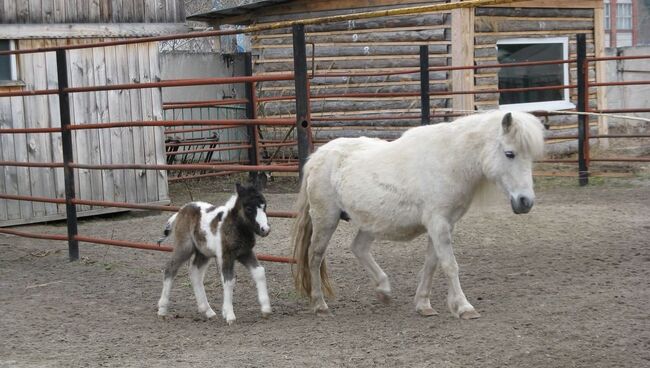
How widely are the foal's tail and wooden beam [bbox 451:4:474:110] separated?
7502 mm

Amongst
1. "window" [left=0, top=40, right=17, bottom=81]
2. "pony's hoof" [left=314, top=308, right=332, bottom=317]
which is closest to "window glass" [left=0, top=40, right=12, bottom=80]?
"window" [left=0, top=40, right=17, bottom=81]

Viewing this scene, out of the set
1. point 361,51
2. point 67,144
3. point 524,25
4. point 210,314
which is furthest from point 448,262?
point 524,25

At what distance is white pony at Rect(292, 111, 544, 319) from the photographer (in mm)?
4586

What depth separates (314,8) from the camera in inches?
534

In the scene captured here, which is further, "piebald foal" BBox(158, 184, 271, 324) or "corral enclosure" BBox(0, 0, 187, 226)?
"corral enclosure" BBox(0, 0, 187, 226)

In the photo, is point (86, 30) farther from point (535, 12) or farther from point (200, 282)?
point (535, 12)

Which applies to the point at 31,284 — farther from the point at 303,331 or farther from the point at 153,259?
the point at 303,331

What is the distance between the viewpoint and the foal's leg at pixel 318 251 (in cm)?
524

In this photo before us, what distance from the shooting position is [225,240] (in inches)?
200

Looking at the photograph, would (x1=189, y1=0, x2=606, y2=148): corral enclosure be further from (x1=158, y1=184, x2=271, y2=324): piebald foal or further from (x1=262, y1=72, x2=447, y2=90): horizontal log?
(x1=158, y1=184, x2=271, y2=324): piebald foal

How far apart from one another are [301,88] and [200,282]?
1.34m

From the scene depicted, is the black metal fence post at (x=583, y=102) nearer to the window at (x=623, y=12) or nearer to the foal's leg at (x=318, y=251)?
the foal's leg at (x=318, y=251)

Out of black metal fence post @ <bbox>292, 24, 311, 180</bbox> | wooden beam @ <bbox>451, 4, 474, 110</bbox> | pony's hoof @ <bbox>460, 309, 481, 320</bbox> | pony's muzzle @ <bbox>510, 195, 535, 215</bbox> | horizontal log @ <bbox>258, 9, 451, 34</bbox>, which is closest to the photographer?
pony's muzzle @ <bbox>510, 195, 535, 215</bbox>

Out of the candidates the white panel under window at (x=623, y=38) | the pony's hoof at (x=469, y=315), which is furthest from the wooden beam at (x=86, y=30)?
the white panel under window at (x=623, y=38)
